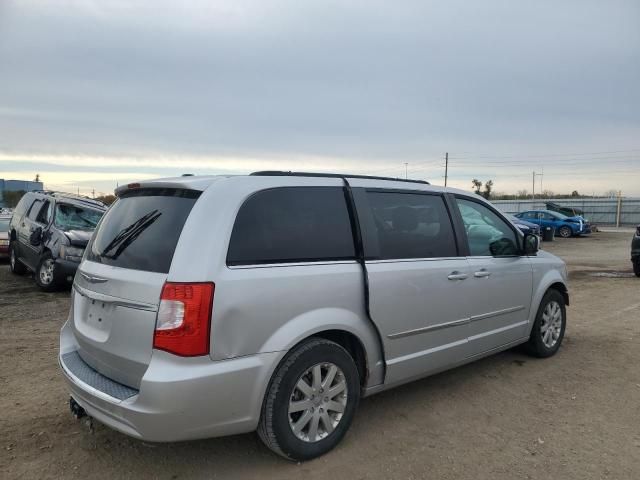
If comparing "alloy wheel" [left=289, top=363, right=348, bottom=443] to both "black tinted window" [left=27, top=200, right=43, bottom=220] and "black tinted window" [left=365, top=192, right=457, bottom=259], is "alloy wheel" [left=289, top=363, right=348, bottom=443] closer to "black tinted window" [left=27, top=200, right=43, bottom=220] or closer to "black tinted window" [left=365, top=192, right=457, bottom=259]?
"black tinted window" [left=365, top=192, right=457, bottom=259]

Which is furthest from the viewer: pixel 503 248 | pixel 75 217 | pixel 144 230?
pixel 75 217

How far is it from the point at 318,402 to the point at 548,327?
3224 millimetres

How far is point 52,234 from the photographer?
8.86 meters

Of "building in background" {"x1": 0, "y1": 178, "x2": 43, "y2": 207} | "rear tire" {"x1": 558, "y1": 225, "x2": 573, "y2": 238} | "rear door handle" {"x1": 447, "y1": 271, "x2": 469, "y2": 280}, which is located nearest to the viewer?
"rear door handle" {"x1": 447, "y1": 271, "x2": 469, "y2": 280}

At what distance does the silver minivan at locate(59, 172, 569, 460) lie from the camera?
2686mm

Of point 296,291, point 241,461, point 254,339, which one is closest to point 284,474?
point 241,461

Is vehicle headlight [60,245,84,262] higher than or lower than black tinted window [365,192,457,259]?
lower

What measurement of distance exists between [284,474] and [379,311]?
117 centimetres

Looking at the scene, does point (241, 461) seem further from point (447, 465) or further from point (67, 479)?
point (447, 465)

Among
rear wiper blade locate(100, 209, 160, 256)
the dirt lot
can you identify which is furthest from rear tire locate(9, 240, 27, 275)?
rear wiper blade locate(100, 209, 160, 256)

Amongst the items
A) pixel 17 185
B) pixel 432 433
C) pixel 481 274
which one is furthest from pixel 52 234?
pixel 17 185

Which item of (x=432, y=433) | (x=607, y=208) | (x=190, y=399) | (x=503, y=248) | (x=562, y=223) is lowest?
(x=432, y=433)

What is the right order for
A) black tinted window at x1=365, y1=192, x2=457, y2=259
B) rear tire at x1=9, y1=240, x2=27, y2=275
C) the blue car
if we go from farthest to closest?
1. the blue car
2. rear tire at x1=9, y1=240, x2=27, y2=275
3. black tinted window at x1=365, y1=192, x2=457, y2=259

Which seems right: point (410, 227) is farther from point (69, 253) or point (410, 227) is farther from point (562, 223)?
point (562, 223)
